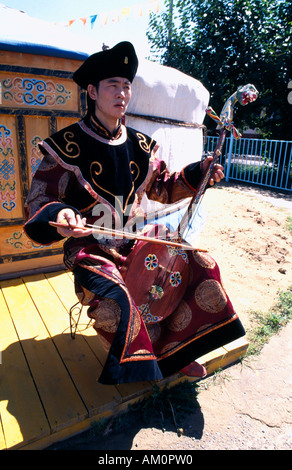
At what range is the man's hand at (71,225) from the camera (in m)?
1.48

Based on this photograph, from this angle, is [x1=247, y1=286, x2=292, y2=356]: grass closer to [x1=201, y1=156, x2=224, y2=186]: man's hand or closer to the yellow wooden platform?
the yellow wooden platform

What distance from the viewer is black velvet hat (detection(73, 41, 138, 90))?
1.76 metres

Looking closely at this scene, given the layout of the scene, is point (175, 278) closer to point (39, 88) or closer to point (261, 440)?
point (261, 440)

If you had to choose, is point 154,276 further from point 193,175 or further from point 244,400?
point 244,400

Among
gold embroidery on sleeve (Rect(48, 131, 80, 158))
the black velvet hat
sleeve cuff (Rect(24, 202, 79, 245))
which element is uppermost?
the black velvet hat

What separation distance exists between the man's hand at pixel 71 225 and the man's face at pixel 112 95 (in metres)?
0.62

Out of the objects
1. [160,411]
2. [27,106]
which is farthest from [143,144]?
[160,411]

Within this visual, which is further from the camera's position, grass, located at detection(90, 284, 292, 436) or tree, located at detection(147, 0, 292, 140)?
tree, located at detection(147, 0, 292, 140)

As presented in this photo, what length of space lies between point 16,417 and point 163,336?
2.91ft

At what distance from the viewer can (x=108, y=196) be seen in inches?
75.2

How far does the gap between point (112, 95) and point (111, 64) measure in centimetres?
15

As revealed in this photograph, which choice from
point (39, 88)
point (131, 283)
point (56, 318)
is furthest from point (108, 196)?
point (39, 88)

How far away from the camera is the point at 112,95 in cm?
180

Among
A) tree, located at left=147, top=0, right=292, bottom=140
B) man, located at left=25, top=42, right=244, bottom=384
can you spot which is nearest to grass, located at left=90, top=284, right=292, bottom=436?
man, located at left=25, top=42, right=244, bottom=384
